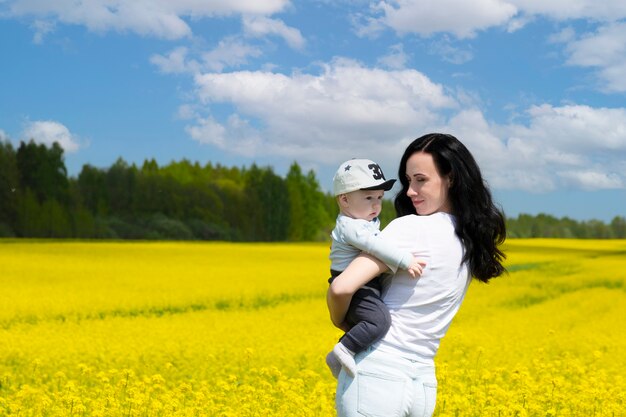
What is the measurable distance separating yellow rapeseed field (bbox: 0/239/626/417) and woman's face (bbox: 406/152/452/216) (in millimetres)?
3409

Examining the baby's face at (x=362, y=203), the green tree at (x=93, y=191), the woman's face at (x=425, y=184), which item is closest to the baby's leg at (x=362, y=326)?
the baby's face at (x=362, y=203)

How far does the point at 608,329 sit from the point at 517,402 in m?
8.36

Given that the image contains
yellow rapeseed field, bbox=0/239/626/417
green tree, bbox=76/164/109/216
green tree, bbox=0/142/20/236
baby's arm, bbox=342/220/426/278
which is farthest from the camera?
green tree, bbox=76/164/109/216

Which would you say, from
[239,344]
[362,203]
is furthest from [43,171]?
[362,203]

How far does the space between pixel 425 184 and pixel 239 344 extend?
8.85 m

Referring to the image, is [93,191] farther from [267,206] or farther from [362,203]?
[362,203]

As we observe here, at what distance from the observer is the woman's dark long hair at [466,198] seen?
10.9ft

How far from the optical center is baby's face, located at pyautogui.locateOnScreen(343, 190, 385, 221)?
11.1ft

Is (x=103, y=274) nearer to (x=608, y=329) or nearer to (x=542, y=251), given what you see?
(x=608, y=329)

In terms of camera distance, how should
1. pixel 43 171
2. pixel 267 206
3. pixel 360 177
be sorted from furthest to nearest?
pixel 267 206, pixel 43 171, pixel 360 177

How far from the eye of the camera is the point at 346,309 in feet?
10.6

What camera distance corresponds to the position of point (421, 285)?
3.24m

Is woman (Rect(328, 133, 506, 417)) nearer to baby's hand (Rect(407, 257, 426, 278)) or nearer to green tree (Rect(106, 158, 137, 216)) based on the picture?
baby's hand (Rect(407, 257, 426, 278))

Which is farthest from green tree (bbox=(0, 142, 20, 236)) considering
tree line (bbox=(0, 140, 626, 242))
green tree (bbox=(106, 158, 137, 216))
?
green tree (bbox=(106, 158, 137, 216))
